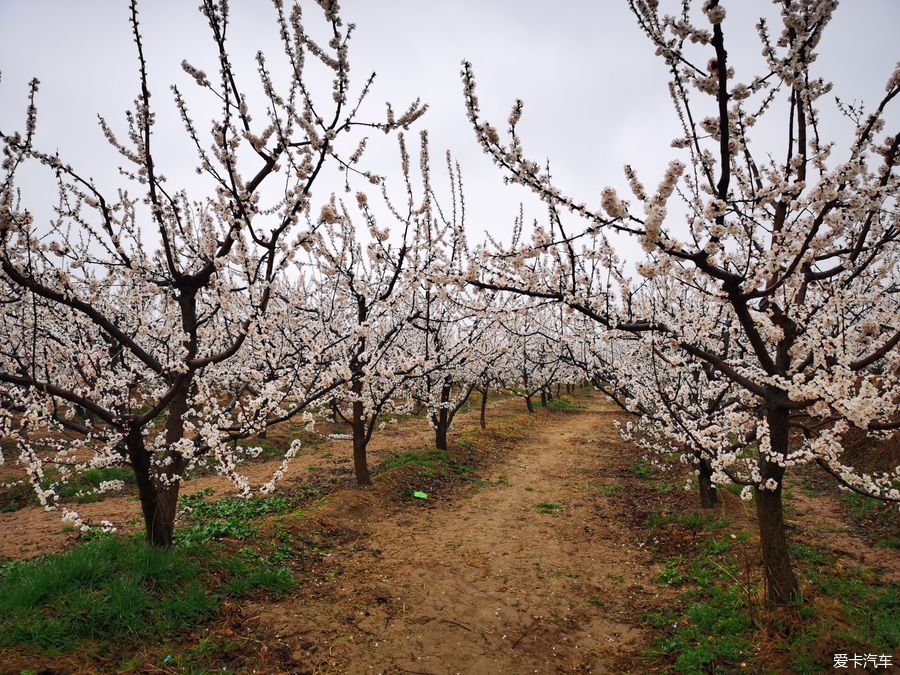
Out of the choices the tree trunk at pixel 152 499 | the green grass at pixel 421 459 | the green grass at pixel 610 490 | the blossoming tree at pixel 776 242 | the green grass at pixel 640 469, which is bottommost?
the green grass at pixel 640 469

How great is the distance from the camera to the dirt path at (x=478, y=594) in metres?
4.84

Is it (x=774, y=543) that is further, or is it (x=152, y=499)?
(x=152, y=499)

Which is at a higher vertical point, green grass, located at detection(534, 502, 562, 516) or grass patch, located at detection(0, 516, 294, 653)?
grass patch, located at detection(0, 516, 294, 653)

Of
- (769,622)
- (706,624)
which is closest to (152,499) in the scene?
(706,624)

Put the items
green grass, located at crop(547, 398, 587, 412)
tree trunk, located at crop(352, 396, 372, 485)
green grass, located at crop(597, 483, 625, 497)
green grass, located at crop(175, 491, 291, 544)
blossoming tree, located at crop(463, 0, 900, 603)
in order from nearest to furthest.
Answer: blossoming tree, located at crop(463, 0, 900, 603)
green grass, located at crop(175, 491, 291, 544)
tree trunk, located at crop(352, 396, 372, 485)
green grass, located at crop(597, 483, 625, 497)
green grass, located at crop(547, 398, 587, 412)

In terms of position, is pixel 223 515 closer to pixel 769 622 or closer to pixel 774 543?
pixel 769 622

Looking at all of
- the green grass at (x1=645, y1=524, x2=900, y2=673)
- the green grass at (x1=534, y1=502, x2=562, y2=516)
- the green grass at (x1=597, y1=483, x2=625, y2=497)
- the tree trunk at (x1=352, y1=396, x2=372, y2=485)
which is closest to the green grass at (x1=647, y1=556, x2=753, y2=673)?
the green grass at (x1=645, y1=524, x2=900, y2=673)

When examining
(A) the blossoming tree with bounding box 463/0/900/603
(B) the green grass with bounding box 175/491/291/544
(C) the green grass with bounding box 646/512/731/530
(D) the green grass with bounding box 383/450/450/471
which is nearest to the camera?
(A) the blossoming tree with bounding box 463/0/900/603

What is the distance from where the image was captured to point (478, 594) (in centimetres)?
614

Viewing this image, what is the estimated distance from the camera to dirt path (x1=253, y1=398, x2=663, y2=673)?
4.84 meters

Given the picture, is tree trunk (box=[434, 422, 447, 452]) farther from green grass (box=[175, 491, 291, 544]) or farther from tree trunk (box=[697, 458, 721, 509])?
tree trunk (box=[697, 458, 721, 509])

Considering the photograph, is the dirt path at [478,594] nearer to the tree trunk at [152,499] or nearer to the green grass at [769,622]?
the green grass at [769,622]

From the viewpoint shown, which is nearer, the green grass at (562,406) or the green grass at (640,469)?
the green grass at (640,469)

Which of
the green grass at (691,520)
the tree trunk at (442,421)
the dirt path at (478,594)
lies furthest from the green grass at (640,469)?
the tree trunk at (442,421)
